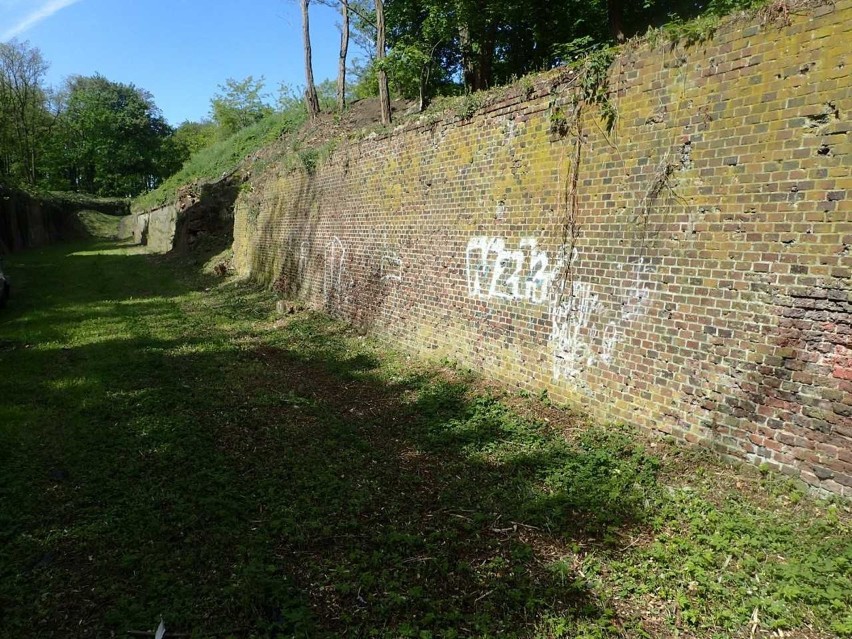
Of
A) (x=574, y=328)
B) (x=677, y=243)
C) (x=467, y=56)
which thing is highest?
(x=467, y=56)

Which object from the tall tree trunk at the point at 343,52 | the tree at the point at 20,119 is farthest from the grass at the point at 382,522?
the tree at the point at 20,119

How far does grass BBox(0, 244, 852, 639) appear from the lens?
9.38 feet

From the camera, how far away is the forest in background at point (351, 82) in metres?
14.0

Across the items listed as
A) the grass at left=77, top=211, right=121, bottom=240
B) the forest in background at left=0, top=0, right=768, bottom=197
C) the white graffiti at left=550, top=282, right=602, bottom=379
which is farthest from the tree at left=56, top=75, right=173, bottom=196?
the white graffiti at left=550, top=282, right=602, bottom=379

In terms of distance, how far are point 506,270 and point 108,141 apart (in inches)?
2232

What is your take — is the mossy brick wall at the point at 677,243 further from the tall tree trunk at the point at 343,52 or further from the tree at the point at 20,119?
the tree at the point at 20,119

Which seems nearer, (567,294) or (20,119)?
(567,294)

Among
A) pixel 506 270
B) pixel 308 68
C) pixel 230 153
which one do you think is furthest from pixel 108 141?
pixel 506 270

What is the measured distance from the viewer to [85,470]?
174 inches

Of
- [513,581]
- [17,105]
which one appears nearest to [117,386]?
[513,581]

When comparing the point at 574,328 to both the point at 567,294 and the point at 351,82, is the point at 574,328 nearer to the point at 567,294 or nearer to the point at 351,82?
the point at 567,294

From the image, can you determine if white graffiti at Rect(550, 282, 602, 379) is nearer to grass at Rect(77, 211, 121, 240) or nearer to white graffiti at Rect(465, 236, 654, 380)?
white graffiti at Rect(465, 236, 654, 380)

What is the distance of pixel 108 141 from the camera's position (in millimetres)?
48750

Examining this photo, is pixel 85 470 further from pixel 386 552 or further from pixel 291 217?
pixel 291 217
